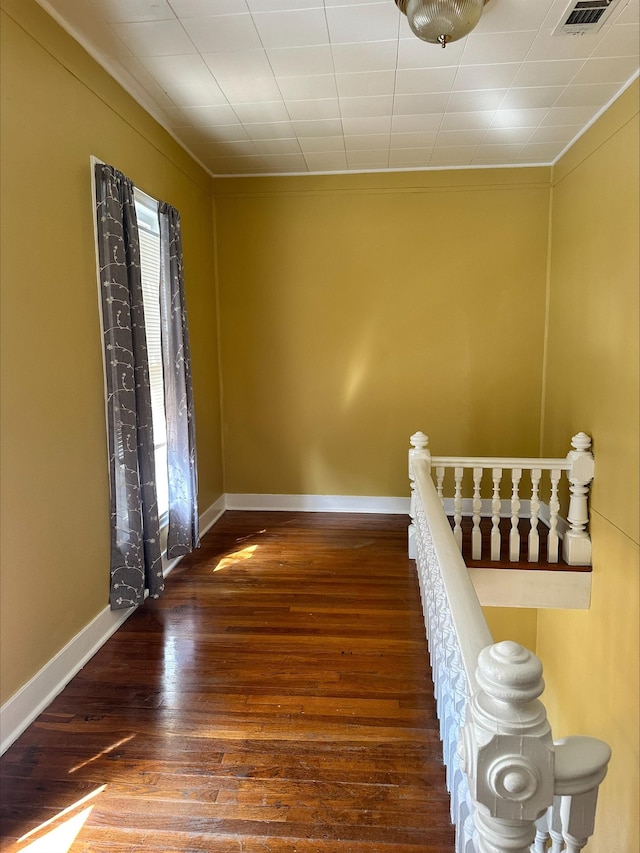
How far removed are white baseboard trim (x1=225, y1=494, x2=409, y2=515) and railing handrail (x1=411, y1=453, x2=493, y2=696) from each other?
2235 mm

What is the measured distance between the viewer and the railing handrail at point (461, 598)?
48.3 inches

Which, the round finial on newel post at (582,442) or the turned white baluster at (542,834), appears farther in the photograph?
the round finial on newel post at (582,442)

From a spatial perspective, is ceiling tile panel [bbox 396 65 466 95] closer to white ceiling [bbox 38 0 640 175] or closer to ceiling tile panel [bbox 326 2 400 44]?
white ceiling [bbox 38 0 640 175]

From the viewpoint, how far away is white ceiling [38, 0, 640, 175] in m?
2.32

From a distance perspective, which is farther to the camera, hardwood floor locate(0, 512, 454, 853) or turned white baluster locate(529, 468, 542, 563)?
turned white baluster locate(529, 468, 542, 563)

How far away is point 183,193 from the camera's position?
3854mm

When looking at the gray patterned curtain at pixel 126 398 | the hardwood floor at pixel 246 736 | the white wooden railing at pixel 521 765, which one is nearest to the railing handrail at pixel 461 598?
the white wooden railing at pixel 521 765

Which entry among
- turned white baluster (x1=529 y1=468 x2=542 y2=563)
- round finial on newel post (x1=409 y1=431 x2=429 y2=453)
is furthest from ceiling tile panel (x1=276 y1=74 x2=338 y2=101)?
turned white baluster (x1=529 y1=468 x2=542 y2=563)

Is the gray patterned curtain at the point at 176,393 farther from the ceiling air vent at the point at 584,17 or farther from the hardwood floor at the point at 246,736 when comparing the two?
the ceiling air vent at the point at 584,17

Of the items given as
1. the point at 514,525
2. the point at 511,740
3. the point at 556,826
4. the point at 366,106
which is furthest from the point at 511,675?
the point at 366,106

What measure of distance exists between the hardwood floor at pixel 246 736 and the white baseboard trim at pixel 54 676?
43mm

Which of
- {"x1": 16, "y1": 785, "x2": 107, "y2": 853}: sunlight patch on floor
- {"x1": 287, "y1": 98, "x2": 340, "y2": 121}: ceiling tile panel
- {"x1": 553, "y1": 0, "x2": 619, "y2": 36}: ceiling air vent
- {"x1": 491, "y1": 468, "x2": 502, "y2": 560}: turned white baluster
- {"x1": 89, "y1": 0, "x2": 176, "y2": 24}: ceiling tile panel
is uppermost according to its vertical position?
{"x1": 287, "y1": 98, "x2": 340, "y2": 121}: ceiling tile panel

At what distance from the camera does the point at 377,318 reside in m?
4.54

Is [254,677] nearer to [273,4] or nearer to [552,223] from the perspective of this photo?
[273,4]
